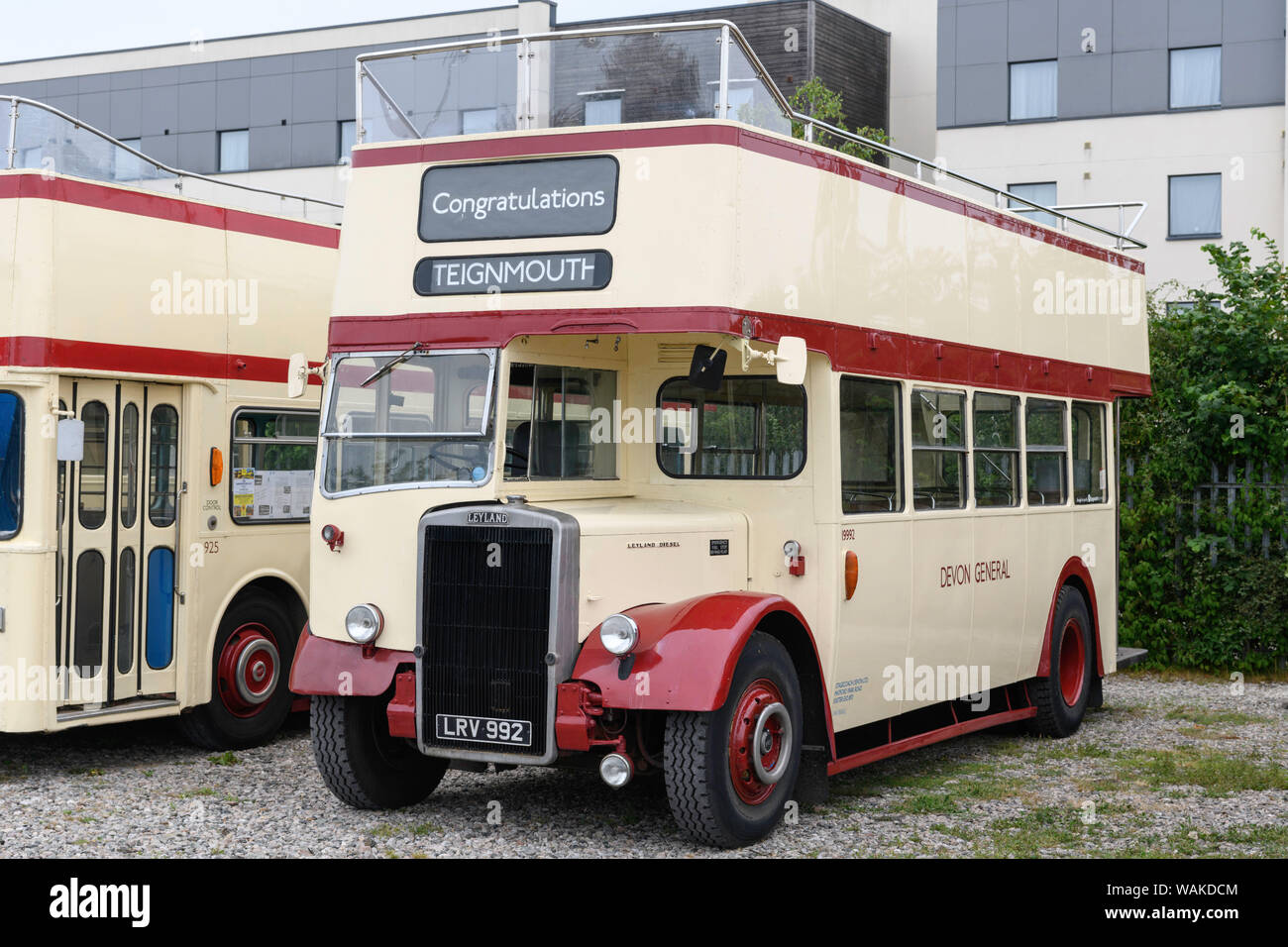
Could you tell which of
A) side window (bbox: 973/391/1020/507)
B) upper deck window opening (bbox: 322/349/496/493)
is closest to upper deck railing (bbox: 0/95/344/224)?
upper deck window opening (bbox: 322/349/496/493)

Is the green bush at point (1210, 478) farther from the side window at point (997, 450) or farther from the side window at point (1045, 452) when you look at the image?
the side window at point (997, 450)

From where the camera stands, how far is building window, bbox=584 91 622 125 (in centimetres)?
819

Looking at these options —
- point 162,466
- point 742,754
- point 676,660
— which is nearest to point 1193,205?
point 162,466

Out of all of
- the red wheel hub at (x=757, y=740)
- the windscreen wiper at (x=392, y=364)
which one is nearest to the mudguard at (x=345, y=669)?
the windscreen wiper at (x=392, y=364)

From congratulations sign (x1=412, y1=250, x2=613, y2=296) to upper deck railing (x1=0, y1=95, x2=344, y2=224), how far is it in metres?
2.87

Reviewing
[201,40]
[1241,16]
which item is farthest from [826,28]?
[201,40]

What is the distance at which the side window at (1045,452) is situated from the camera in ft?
36.9

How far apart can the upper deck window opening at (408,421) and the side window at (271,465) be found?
250 centimetres

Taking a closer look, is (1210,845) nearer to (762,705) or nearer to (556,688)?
(762,705)

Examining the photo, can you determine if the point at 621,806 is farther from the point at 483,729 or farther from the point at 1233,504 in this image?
the point at 1233,504

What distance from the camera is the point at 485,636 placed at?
7781 mm

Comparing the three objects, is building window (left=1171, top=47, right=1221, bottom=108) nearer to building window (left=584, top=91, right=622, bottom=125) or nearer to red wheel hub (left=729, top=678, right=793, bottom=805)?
building window (left=584, top=91, right=622, bottom=125)

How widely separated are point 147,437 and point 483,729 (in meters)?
3.75

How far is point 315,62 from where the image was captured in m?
34.8
